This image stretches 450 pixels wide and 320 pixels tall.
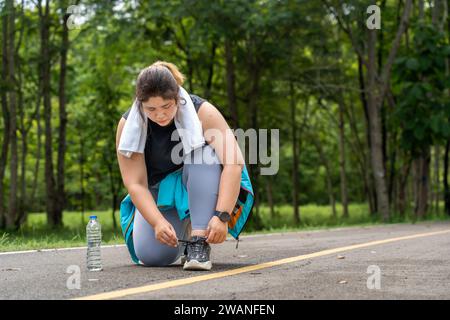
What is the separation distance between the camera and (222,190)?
591 centimetres

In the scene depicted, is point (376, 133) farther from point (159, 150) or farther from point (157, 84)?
point (157, 84)

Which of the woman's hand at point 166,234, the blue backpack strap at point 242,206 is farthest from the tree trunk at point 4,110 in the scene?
the woman's hand at point 166,234

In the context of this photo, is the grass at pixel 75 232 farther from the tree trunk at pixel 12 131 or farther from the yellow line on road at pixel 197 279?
the yellow line on road at pixel 197 279

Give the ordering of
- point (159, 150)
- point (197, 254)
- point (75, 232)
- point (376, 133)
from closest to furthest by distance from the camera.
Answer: point (197, 254) < point (159, 150) < point (75, 232) < point (376, 133)

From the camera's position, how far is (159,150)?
6.29 m

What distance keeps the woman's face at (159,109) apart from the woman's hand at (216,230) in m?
0.85

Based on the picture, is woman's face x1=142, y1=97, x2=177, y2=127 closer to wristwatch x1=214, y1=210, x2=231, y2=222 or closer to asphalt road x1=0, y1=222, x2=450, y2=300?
wristwatch x1=214, y1=210, x2=231, y2=222

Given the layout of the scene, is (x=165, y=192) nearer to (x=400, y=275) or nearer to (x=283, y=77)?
(x=400, y=275)

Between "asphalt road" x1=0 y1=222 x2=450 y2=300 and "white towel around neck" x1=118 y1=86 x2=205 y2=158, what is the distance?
3.20 feet

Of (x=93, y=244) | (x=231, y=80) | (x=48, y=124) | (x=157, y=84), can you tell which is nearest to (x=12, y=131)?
(x=48, y=124)

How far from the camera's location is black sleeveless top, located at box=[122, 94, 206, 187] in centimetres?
623

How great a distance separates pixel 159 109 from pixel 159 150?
59 cm
